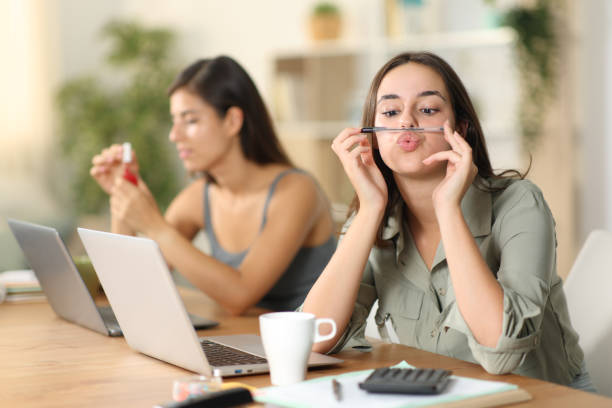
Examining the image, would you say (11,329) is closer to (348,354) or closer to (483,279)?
(348,354)

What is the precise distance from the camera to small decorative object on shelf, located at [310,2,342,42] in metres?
4.32

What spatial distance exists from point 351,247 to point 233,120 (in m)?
0.90

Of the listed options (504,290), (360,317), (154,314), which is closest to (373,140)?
(360,317)

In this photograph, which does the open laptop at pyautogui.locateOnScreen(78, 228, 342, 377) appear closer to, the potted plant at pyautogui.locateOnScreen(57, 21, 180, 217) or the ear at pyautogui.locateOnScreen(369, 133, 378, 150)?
the ear at pyautogui.locateOnScreen(369, 133, 378, 150)

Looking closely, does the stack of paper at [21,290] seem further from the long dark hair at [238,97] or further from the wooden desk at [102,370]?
the long dark hair at [238,97]

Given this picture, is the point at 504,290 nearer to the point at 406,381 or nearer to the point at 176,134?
the point at 406,381

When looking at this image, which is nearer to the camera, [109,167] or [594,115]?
[109,167]

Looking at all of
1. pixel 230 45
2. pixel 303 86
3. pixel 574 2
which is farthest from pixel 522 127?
pixel 230 45

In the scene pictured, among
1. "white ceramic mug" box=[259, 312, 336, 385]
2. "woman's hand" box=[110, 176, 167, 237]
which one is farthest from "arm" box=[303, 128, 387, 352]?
"woman's hand" box=[110, 176, 167, 237]

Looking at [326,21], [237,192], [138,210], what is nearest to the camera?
[138,210]

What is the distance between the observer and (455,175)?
1299 millimetres

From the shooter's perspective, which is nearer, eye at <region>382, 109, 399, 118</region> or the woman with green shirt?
the woman with green shirt

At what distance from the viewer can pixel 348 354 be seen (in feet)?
4.31

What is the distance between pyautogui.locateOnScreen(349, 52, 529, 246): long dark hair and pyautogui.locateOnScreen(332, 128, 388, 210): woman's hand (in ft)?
0.28
